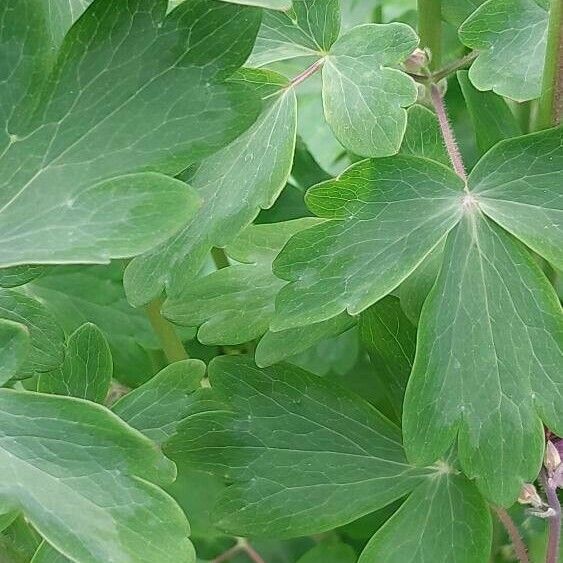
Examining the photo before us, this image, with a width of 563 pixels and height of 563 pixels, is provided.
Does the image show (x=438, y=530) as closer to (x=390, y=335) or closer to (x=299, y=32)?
(x=390, y=335)

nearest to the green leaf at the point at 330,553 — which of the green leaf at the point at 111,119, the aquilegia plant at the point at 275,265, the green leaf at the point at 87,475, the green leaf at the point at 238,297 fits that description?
the aquilegia plant at the point at 275,265

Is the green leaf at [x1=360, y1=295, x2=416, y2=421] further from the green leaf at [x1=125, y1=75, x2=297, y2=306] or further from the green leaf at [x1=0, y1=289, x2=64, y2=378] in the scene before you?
the green leaf at [x1=0, y1=289, x2=64, y2=378]

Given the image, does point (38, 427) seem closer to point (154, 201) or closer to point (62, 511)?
point (62, 511)

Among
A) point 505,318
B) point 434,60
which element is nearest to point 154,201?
point 505,318

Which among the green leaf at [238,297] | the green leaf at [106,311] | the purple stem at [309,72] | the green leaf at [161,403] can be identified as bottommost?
the green leaf at [106,311]

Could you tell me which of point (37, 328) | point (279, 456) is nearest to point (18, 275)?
point (37, 328)

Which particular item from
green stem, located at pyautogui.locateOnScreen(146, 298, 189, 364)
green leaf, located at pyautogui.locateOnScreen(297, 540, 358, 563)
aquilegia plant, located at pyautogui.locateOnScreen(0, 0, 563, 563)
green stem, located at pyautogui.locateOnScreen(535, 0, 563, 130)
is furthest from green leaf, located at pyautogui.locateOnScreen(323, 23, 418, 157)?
green leaf, located at pyautogui.locateOnScreen(297, 540, 358, 563)

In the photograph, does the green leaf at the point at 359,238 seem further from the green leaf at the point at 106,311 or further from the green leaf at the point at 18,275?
the green leaf at the point at 106,311
